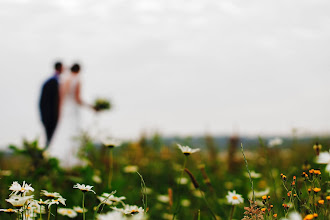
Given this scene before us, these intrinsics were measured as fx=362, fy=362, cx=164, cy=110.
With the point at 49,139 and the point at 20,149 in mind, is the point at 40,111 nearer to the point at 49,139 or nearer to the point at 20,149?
the point at 49,139

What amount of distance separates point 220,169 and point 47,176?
11.0 ft

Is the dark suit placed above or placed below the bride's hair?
below

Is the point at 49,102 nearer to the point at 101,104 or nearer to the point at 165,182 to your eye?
the point at 101,104

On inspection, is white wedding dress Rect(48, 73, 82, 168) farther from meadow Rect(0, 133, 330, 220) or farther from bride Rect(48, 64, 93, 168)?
meadow Rect(0, 133, 330, 220)

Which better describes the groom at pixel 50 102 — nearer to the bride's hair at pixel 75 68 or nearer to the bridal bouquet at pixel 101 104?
the bride's hair at pixel 75 68

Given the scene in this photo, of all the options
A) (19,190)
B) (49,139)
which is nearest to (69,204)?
(19,190)

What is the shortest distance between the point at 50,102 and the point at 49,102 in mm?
14

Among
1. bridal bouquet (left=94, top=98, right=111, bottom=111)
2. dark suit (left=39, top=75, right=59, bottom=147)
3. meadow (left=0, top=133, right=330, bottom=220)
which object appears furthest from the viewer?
dark suit (left=39, top=75, right=59, bottom=147)

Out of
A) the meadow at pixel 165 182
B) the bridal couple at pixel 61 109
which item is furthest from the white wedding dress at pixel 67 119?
the meadow at pixel 165 182

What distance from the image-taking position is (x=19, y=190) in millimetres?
1282

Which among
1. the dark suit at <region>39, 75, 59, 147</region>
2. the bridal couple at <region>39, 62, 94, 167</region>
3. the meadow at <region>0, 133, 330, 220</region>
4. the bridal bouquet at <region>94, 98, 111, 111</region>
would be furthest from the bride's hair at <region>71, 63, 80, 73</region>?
the meadow at <region>0, 133, 330, 220</region>

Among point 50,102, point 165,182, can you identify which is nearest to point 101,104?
point 50,102

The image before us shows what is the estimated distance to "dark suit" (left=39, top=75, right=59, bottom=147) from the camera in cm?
519

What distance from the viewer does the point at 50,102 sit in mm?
5230
